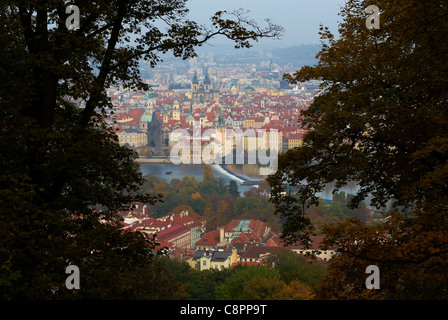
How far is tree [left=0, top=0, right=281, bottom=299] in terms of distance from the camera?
4.07m

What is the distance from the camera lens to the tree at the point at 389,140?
4223 mm

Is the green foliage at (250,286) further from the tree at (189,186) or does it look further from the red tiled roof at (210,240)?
the tree at (189,186)

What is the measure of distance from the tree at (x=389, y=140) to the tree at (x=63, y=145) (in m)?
1.05

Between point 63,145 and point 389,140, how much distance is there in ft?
9.09

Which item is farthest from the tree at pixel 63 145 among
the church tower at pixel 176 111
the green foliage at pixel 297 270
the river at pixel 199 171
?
the church tower at pixel 176 111

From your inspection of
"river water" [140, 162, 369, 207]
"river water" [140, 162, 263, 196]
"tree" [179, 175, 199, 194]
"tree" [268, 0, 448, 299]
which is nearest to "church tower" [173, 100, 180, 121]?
"river water" [140, 162, 263, 196]

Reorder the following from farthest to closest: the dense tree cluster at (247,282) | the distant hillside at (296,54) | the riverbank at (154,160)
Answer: the distant hillside at (296,54), the riverbank at (154,160), the dense tree cluster at (247,282)

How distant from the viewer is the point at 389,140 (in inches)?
202

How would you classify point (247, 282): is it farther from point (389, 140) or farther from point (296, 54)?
point (296, 54)

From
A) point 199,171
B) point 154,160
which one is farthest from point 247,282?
point 154,160

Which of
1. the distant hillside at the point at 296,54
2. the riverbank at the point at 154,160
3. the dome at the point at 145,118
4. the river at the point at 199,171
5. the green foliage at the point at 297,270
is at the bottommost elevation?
the green foliage at the point at 297,270

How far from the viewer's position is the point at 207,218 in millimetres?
45281

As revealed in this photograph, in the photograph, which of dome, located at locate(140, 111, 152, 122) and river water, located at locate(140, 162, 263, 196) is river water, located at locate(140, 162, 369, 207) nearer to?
river water, located at locate(140, 162, 263, 196)

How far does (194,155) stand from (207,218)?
32983 mm
